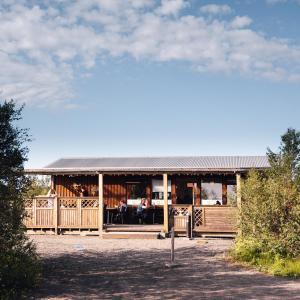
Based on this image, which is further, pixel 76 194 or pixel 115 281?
pixel 76 194

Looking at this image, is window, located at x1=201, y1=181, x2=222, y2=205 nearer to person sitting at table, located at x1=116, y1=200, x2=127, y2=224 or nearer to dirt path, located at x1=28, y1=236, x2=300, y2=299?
person sitting at table, located at x1=116, y1=200, x2=127, y2=224

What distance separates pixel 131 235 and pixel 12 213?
1081cm

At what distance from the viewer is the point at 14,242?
930cm

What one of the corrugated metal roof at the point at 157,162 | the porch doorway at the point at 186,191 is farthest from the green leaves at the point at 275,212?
the porch doorway at the point at 186,191

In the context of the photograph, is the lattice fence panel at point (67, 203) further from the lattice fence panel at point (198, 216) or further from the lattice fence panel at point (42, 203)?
the lattice fence panel at point (198, 216)

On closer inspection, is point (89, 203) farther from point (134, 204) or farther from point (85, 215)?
point (134, 204)

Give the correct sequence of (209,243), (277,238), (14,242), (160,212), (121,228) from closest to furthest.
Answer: (14,242) < (277,238) < (209,243) < (121,228) < (160,212)

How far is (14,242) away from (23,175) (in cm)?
140

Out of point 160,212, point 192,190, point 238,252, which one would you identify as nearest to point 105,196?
point 160,212

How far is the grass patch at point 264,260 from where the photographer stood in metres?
10.9

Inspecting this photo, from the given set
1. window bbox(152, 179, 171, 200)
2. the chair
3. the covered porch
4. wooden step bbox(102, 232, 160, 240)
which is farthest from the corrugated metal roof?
wooden step bbox(102, 232, 160, 240)

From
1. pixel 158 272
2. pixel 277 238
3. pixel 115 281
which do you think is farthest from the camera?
pixel 277 238

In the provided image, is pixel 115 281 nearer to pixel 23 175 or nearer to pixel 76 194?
pixel 23 175

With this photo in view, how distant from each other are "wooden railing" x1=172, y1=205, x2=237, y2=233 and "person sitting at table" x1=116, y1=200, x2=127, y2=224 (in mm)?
3972
